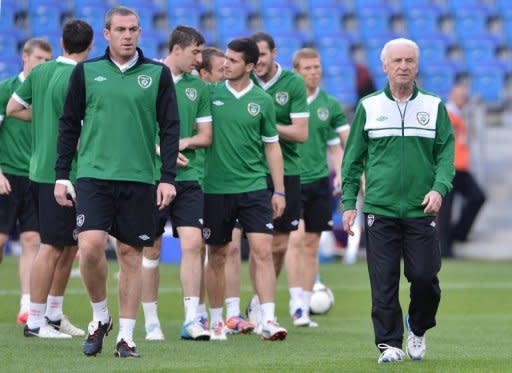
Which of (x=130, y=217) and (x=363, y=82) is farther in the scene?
(x=363, y=82)

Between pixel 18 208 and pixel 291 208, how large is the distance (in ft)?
8.25

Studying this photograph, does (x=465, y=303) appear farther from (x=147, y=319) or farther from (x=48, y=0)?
(x=48, y=0)

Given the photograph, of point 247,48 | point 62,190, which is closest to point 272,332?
point 247,48

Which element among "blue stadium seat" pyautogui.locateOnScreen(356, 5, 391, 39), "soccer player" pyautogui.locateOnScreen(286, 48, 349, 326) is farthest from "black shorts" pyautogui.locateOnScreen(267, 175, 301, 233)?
"blue stadium seat" pyautogui.locateOnScreen(356, 5, 391, 39)

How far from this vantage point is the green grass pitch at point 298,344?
26.9 feet

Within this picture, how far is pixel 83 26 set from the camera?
10.3 m

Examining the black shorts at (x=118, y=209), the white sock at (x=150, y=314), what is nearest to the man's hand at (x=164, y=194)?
the black shorts at (x=118, y=209)

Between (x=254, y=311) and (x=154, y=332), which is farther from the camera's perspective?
(x=254, y=311)

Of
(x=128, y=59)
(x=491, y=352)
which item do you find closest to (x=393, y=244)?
(x=491, y=352)

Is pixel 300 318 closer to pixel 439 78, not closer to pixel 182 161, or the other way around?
pixel 182 161

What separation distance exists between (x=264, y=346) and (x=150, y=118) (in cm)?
217

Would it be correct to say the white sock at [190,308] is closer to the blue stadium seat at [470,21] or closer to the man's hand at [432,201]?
the man's hand at [432,201]

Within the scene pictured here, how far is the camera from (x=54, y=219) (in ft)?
33.6

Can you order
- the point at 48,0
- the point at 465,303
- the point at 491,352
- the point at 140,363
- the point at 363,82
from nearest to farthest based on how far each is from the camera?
the point at 140,363 < the point at 491,352 < the point at 465,303 < the point at 363,82 < the point at 48,0
